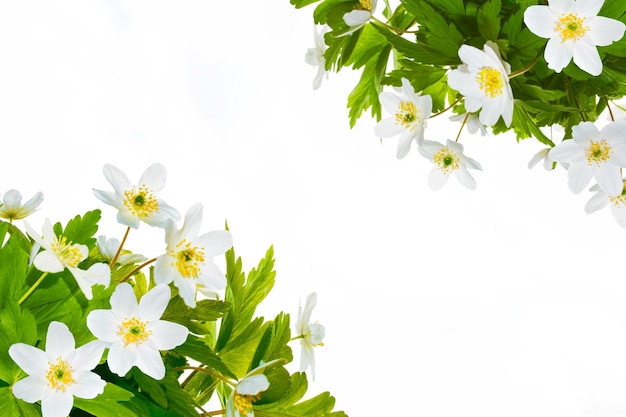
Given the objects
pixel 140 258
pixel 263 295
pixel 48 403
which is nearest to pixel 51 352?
pixel 48 403

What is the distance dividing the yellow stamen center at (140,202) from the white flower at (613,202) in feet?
1.84

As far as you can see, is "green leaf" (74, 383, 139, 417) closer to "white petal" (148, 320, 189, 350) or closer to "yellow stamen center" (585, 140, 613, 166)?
"white petal" (148, 320, 189, 350)

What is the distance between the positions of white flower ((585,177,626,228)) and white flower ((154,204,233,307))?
50 centimetres

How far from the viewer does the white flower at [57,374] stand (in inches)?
24.4

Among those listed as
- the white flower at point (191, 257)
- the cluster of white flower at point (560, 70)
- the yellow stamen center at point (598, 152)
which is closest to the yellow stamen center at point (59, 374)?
the white flower at point (191, 257)

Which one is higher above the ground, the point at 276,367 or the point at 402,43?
the point at 402,43

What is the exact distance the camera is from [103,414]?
0.66 m

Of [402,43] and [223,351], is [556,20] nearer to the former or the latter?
[402,43]

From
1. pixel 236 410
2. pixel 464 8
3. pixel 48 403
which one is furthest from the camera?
pixel 464 8

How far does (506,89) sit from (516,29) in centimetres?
9

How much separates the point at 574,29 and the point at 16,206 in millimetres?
633

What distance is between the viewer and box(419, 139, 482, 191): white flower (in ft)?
3.18

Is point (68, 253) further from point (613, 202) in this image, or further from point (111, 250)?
point (613, 202)

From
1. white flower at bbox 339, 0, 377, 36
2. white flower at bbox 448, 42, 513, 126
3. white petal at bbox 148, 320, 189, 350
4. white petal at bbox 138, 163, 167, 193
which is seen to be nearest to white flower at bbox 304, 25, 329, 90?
white flower at bbox 339, 0, 377, 36
